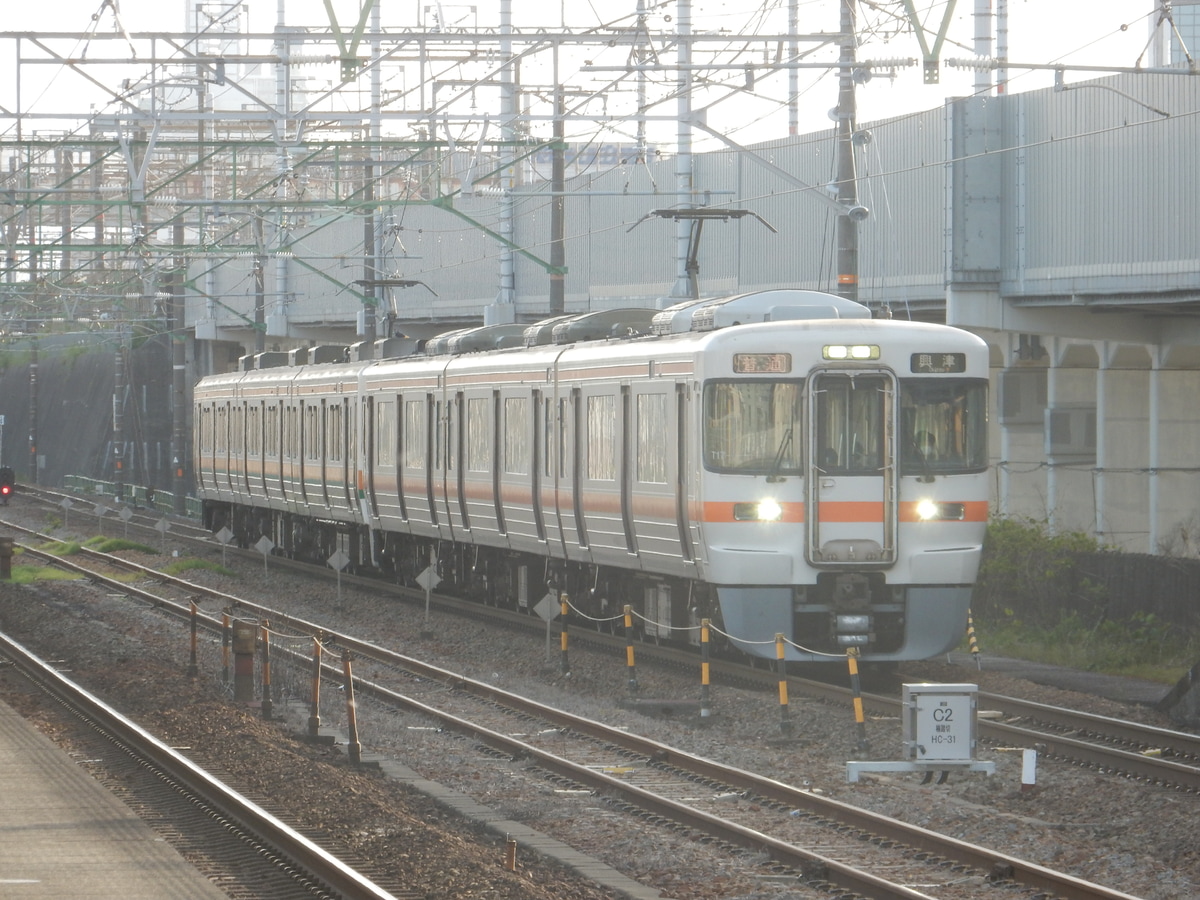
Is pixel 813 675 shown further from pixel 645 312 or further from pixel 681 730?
pixel 645 312

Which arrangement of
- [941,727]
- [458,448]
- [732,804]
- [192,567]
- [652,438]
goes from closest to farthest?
[732,804], [941,727], [652,438], [458,448], [192,567]

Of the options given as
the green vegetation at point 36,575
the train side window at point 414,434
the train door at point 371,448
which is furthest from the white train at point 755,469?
the green vegetation at point 36,575

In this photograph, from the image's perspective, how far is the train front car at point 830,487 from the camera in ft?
51.2

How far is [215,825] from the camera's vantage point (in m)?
10.8

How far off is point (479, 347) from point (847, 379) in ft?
28.4

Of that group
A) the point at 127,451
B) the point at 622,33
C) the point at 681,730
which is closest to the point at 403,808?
the point at 681,730

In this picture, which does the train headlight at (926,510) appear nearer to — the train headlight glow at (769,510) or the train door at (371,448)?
the train headlight glow at (769,510)

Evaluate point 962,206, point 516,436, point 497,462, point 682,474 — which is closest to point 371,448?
point 497,462

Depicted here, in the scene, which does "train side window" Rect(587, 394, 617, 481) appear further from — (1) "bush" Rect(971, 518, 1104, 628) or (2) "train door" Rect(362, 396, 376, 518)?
(2) "train door" Rect(362, 396, 376, 518)

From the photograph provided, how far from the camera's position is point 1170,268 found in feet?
68.7

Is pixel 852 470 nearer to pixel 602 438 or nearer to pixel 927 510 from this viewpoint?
pixel 927 510

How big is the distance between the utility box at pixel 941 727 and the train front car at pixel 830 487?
348 cm

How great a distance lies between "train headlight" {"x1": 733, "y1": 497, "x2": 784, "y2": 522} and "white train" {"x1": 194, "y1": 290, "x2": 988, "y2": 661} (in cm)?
2

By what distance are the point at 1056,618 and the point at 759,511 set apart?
257 inches
